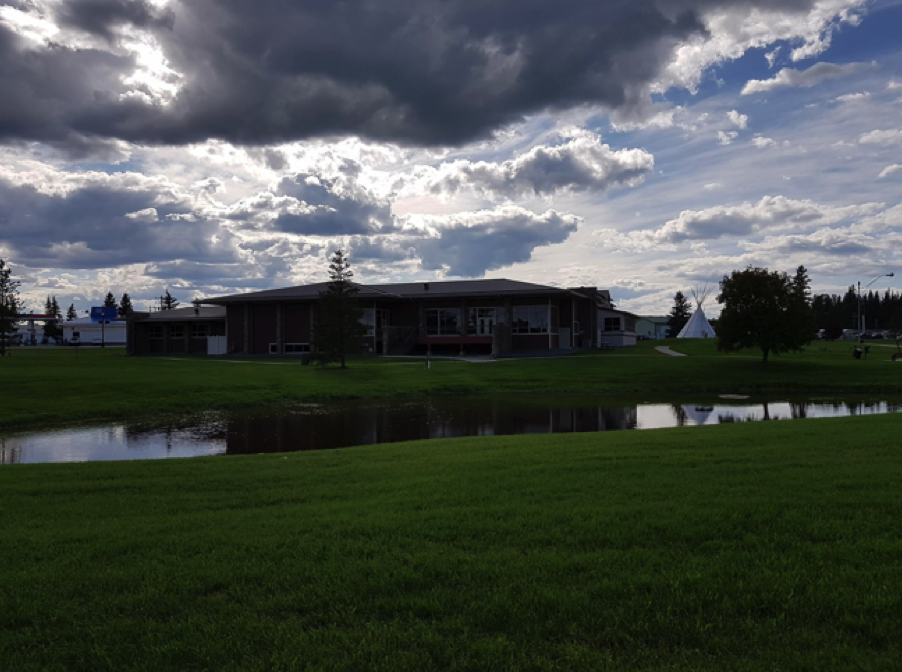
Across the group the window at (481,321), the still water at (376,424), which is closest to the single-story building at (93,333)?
the window at (481,321)

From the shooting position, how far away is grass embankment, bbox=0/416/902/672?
4.13 metres

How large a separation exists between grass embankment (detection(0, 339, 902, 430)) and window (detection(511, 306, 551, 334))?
33.7 feet

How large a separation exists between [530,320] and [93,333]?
86.0m

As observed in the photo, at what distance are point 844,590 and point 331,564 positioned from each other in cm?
366

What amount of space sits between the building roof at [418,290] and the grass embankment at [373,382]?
11.9m

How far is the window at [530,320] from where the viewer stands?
5769cm

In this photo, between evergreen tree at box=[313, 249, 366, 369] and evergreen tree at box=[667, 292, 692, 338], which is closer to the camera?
evergreen tree at box=[313, 249, 366, 369]

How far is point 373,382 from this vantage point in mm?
35250

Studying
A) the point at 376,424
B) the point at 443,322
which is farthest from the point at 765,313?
the point at 376,424

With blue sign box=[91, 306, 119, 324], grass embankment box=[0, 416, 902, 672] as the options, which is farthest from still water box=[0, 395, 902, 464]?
blue sign box=[91, 306, 119, 324]

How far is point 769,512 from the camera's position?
6.42 metres

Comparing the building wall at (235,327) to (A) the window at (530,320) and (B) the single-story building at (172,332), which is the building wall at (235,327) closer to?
(B) the single-story building at (172,332)

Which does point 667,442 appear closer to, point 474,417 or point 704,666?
point 704,666

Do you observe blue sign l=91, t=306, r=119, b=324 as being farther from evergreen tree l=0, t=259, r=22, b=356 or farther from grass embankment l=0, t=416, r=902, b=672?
grass embankment l=0, t=416, r=902, b=672
